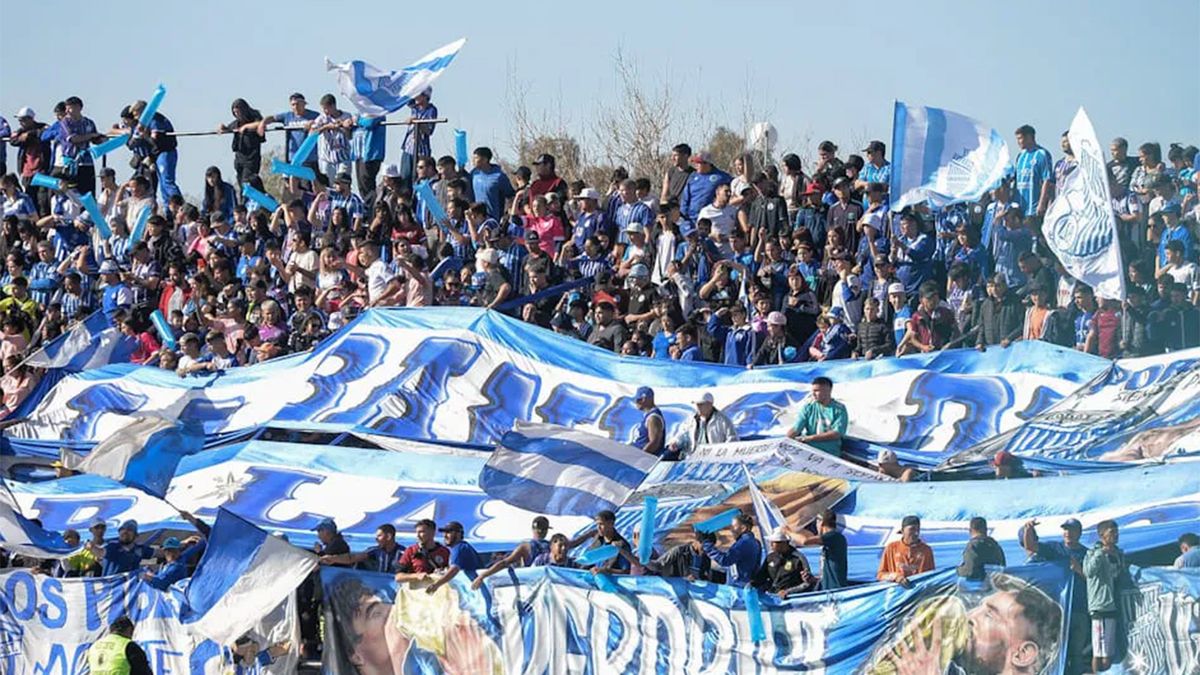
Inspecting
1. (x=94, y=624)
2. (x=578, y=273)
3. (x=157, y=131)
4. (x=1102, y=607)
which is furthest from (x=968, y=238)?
(x=157, y=131)

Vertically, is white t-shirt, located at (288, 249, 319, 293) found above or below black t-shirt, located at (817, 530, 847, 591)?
above

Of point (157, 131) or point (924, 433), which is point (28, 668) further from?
point (157, 131)

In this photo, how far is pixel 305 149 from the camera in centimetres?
2700

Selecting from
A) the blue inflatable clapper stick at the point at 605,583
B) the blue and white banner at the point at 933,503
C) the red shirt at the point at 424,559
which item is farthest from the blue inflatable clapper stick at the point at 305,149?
the blue inflatable clapper stick at the point at 605,583

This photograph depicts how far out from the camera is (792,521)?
53.9 ft

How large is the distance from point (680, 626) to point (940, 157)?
6.71 metres

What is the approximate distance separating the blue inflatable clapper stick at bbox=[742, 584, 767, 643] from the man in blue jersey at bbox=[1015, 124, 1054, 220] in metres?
7.72

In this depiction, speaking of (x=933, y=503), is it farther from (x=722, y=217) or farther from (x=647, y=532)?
(x=722, y=217)

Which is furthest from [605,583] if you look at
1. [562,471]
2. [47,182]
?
[47,182]

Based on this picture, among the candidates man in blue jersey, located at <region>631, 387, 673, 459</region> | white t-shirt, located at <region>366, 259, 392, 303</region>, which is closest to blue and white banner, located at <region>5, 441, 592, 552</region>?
man in blue jersey, located at <region>631, 387, 673, 459</region>

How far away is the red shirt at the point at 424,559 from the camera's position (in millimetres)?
16859

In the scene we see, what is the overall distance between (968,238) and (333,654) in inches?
299

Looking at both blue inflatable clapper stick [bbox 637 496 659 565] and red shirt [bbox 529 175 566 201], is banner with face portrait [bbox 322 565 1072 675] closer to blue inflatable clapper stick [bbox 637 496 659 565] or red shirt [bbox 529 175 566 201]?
blue inflatable clapper stick [bbox 637 496 659 565]

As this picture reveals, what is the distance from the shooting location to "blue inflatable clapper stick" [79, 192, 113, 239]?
1133 inches
